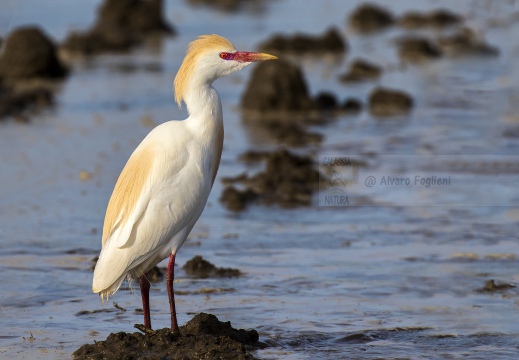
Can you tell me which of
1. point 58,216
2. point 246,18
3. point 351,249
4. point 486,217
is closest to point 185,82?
point 351,249

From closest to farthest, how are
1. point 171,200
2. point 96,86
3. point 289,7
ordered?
point 171,200
point 96,86
point 289,7

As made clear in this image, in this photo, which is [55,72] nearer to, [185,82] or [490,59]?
[490,59]

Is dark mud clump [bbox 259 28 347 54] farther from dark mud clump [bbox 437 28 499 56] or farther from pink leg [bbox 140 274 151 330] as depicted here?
pink leg [bbox 140 274 151 330]

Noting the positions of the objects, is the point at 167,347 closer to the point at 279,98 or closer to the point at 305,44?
the point at 279,98

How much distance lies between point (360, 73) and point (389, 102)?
3332mm

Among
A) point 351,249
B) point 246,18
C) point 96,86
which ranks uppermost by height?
point 246,18

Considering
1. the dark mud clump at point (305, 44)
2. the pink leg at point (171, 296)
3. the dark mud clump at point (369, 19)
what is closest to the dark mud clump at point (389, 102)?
the dark mud clump at point (305, 44)

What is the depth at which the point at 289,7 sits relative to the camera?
31.7 m

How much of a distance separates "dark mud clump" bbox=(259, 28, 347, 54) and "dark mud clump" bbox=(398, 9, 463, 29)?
204 inches

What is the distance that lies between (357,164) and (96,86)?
24.8 ft

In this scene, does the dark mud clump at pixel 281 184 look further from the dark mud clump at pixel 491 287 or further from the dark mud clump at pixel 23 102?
the dark mud clump at pixel 23 102

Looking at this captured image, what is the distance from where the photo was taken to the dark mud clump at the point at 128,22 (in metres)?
24.7

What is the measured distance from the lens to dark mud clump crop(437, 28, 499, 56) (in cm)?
2405

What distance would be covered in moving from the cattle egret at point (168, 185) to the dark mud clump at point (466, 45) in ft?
57.4
